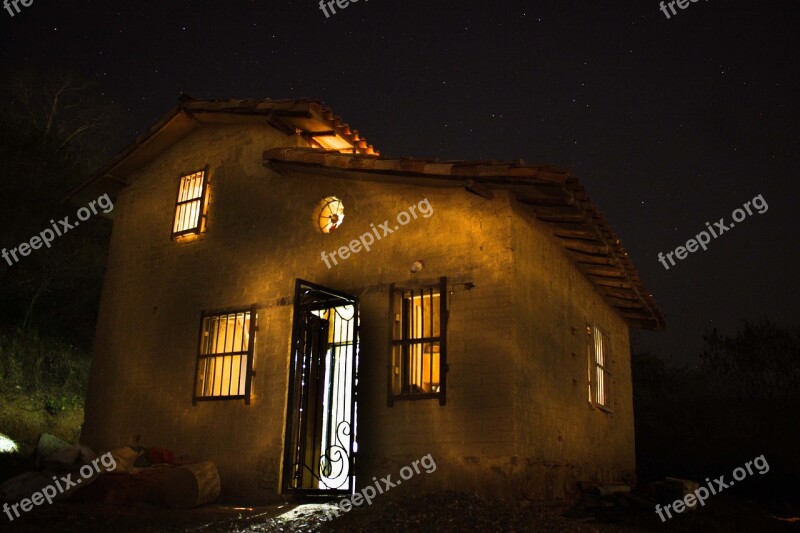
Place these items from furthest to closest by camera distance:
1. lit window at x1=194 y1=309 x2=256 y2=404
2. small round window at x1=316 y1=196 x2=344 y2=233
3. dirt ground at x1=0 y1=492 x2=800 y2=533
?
1. lit window at x1=194 y1=309 x2=256 y2=404
2. small round window at x1=316 y1=196 x2=344 y2=233
3. dirt ground at x1=0 y1=492 x2=800 y2=533

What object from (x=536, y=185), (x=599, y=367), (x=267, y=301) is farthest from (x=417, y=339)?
(x=599, y=367)

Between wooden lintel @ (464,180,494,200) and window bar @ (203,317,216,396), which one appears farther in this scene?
window bar @ (203,317,216,396)

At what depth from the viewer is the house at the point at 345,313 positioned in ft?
28.8

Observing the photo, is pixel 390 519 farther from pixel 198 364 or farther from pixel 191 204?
pixel 191 204

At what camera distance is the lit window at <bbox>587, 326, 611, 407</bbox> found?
39.1ft

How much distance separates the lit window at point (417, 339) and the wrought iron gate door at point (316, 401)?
54 cm

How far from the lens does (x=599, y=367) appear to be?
12.7 m

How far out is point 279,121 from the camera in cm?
1106

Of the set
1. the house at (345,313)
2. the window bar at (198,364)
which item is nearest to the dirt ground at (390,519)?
the house at (345,313)

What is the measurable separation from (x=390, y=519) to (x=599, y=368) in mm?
6828

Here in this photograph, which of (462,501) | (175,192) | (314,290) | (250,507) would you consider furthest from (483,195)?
(175,192)

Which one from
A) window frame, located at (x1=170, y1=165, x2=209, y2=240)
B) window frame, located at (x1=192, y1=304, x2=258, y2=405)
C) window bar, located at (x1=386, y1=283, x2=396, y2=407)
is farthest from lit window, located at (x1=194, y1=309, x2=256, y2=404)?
window bar, located at (x1=386, y1=283, x2=396, y2=407)

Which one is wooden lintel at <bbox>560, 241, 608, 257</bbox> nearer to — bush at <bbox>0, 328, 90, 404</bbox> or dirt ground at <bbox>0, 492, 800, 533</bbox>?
dirt ground at <bbox>0, 492, 800, 533</bbox>

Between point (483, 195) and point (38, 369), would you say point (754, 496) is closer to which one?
point (483, 195)
